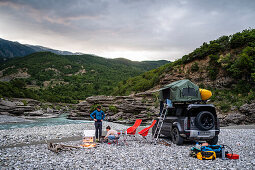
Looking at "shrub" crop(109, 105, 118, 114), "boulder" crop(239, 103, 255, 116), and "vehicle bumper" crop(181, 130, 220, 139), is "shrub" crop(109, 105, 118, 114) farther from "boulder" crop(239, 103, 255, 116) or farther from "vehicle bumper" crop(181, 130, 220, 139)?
"vehicle bumper" crop(181, 130, 220, 139)

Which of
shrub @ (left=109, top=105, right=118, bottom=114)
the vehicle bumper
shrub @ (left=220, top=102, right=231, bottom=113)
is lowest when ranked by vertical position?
shrub @ (left=109, top=105, right=118, bottom=114)

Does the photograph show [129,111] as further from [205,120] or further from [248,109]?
[205,120]

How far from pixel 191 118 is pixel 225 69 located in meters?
26.3

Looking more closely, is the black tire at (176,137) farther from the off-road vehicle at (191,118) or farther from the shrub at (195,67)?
the shrub at (195,67)

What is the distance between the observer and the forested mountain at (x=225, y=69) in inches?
1041

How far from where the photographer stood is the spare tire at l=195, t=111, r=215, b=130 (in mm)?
8484

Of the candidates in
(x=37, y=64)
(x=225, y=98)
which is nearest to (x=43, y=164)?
(x=225, y=98)

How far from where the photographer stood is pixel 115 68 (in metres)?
95.6

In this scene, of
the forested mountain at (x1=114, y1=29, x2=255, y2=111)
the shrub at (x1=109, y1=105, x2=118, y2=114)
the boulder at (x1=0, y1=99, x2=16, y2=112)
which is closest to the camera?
the forested mountain at (x1=114, y1=29, x2=255, y2=111)

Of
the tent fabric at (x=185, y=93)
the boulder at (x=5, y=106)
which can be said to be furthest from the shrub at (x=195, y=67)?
the boulder at (x=5, y=106)

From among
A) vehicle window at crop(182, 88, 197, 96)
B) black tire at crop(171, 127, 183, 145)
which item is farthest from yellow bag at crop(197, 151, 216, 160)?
vehicle window at crop(182, 88, 197, 96)

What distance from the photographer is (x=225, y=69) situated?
30844 mm

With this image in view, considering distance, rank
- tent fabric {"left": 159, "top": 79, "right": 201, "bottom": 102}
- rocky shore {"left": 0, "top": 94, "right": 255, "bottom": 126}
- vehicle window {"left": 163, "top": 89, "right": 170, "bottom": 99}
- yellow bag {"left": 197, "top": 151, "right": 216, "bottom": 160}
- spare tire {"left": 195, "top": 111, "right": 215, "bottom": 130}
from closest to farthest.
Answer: yellow bag {"left": 197, "top": 151, "right": 216, "bottom": 160}
spare tire {"left": 195, "top": 111, "right": 215, "bottom": 130}
tent fabric {"left": 159, "top": 79, "right": 201, "bottom": 102}
vehicle window {"left": 163, "top": 89, "right": 170, "bottom": 99}
rocky shore {"left": 0, "top": 94, "right": 255, "bottom": 126}

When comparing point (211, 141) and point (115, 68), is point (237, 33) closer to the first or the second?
point (211, 141)
